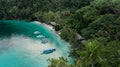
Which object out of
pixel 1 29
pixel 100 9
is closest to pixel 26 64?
pixel 100 9

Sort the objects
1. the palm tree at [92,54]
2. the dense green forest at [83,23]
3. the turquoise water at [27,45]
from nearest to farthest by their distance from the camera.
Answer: the palm tree at [92,54], the dense green forest at [83,23], the turquoise water at [27,45]

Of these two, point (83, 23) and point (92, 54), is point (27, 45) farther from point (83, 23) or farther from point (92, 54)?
point (92, 54)

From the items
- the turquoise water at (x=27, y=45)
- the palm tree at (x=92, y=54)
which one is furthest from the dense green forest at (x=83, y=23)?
the turquoise water at (x=27, y=45)

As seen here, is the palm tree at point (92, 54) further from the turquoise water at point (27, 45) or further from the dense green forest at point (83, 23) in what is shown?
the turquoise water at point (27, 45)

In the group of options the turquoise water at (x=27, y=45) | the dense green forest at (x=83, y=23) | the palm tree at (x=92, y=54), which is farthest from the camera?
the turquoise water at (x=27, y=45)

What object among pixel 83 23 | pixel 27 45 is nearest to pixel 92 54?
pixel 83 23

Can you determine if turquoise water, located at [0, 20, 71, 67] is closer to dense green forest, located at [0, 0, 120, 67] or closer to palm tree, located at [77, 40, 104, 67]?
dense green forest, located at [0, 0, 120, 67]

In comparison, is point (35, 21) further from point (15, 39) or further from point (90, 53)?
point (90, 53)
